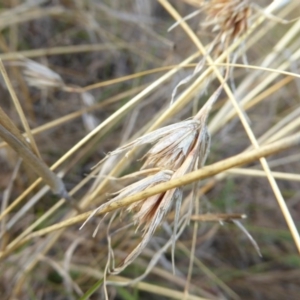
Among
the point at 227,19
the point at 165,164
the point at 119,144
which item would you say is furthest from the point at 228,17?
the point at 119,144

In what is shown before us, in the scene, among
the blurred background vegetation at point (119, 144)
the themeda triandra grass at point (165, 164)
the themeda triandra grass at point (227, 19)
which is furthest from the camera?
the blurred background vegetation at point (119, 144)

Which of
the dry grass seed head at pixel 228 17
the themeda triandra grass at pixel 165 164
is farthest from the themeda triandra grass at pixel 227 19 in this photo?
the themeda triandra grass at pixel 165 164

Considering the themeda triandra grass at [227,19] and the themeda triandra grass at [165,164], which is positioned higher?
the themeda triandra grass at [227,19]

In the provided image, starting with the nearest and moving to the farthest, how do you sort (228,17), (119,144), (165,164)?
(165,164) → (228,17) → (119,144)

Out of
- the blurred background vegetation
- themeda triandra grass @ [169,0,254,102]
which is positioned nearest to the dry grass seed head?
themeda triandra grass @ [169,0,254,102]

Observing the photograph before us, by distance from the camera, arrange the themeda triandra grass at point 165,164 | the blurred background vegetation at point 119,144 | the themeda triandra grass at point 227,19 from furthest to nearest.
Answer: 1. the blurred background vegetation at point 119,144
2. the themeda triandra grass at point 227,19
3. the themeda triandra grass at point 165,164

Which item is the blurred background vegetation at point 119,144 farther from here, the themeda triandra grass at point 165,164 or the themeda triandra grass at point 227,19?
the themeda triandra grass at point 165,164

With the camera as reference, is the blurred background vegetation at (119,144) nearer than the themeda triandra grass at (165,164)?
No

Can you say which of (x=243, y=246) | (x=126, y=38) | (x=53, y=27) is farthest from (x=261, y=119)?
(x=53, y=27)

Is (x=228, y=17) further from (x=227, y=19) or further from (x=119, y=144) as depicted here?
(x=119, y=144)
